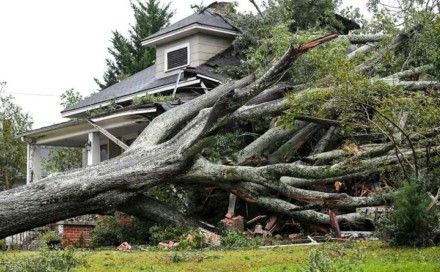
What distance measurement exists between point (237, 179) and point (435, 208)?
3827mm

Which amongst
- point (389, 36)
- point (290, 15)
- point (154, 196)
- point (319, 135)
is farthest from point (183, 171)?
point (290, 15)

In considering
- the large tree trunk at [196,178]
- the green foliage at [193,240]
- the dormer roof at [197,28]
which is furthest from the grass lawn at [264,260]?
the dormer roof at [197,28]

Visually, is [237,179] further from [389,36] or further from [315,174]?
[389,36]

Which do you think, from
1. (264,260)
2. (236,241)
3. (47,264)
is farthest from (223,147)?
(47,264)

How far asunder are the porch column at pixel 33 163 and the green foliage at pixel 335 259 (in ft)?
46.9

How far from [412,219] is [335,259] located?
2462mm

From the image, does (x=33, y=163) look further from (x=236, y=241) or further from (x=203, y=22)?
(x=236, y=241)

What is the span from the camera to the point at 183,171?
12.4 meters

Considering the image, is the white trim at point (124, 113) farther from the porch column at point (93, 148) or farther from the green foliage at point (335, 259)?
the green foliage at point (335, 259)

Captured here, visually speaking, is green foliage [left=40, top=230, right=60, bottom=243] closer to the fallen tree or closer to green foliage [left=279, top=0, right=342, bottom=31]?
the fallen tree

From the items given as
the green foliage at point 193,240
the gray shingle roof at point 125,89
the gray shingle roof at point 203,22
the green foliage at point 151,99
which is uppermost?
the gray shingle roof at point 203,22

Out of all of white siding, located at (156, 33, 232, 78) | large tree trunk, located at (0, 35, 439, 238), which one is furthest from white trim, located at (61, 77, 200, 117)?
large tree trunk, located at (0, 35, 439, 238)

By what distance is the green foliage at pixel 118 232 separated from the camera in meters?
13.3

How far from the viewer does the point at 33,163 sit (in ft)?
74.1
